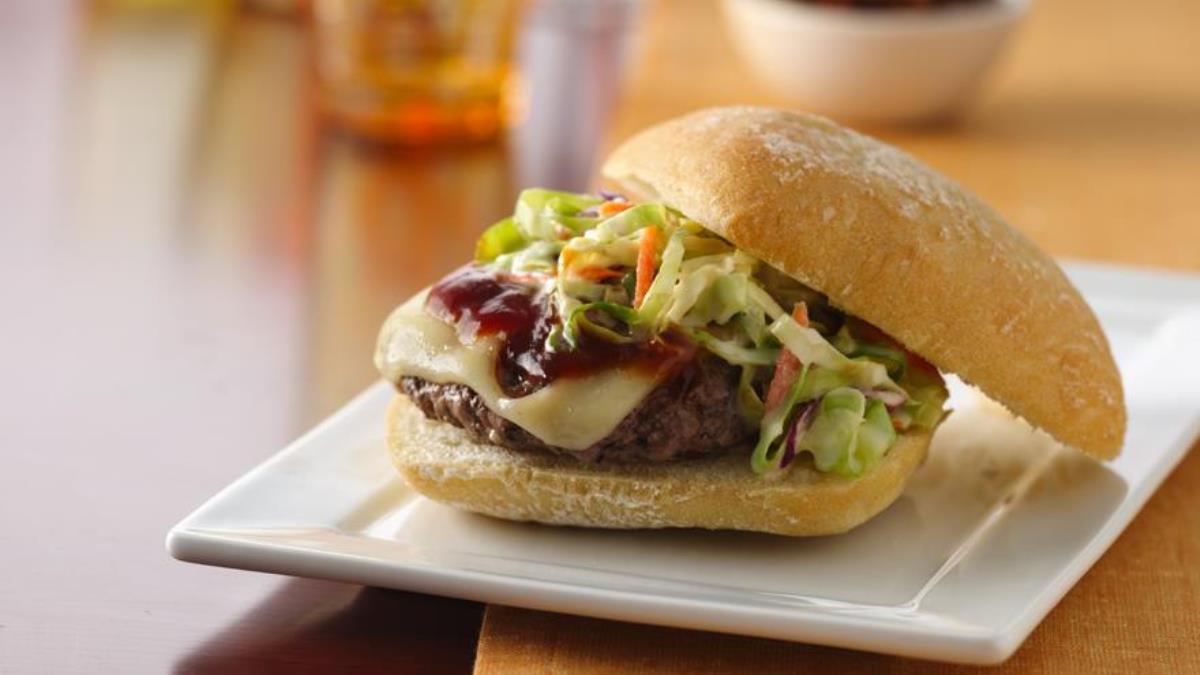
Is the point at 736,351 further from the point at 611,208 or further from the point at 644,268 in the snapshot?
the point at 611,208

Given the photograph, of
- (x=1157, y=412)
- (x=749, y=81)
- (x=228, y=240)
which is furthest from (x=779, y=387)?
(x=749, y=81)

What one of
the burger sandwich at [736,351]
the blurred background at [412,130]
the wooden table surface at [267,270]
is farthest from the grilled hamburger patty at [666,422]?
the blurred background at [412,130]

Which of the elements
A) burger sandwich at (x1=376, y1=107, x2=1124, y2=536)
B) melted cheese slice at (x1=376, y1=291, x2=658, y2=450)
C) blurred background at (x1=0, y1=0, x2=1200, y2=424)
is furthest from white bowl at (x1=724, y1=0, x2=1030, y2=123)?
melted cheese slice at (x1=376, y1=291, x2=658, y2=450)

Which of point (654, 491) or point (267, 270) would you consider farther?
point (267, 270)

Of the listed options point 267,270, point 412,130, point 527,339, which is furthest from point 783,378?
point 412,130

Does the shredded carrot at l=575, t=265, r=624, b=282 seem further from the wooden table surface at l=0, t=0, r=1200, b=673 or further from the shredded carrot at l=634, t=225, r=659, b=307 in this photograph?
the wooden table surface at l=0, t=0, r=1200, b=673
